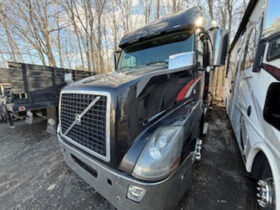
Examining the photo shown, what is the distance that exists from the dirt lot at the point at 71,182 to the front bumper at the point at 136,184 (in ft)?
1.92

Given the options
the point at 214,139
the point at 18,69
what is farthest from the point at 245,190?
the point at 18,69

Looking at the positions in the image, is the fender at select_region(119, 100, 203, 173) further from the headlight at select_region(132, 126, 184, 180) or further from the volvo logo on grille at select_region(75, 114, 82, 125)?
the volvo logo on grille at select_region(75, 114, 82, 125)

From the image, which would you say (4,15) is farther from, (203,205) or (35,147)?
(203,205)

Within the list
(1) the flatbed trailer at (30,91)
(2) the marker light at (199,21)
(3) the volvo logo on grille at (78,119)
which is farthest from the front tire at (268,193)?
(1) the flatbed trailer at (30,91)

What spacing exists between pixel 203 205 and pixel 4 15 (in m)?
13.6

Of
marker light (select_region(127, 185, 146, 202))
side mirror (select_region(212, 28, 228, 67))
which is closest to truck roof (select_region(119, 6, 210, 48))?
side mirror (select_region(212, 28, 228, 67))

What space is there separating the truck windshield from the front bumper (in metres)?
1.74

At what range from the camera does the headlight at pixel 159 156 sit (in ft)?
3.86

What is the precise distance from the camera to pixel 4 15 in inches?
330

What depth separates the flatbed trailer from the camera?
2.95m

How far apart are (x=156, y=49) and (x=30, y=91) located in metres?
3.16

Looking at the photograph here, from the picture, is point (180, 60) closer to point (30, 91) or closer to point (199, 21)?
point (199, 21)

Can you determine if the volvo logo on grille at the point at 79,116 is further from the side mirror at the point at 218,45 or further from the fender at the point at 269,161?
the side mirror at the point at 218,45

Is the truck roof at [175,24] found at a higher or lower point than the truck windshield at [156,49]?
higher
